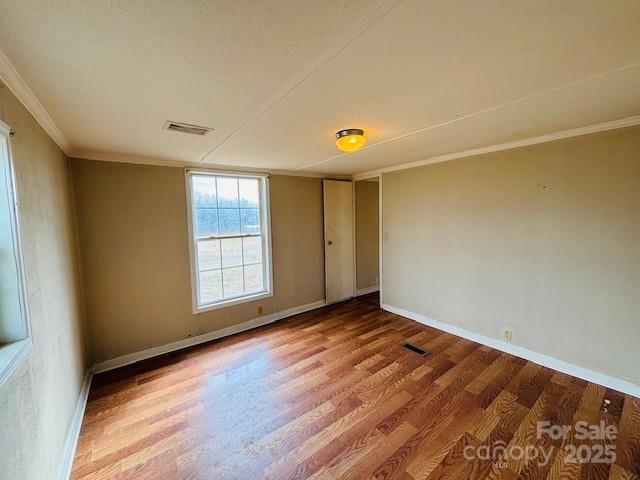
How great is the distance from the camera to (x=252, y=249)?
3.71 meters

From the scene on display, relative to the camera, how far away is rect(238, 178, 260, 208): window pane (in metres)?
3.59

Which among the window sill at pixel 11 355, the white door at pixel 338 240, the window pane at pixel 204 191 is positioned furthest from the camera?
the white door at pixel 338 240

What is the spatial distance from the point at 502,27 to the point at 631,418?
271 centimetres

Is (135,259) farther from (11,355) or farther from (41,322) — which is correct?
(11,355)

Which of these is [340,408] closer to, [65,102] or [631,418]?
[631,418]

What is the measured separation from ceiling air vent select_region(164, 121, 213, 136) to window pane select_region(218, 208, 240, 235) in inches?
57.4

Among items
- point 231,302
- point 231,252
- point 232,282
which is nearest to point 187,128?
point 231,252

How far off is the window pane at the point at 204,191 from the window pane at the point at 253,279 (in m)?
0.98

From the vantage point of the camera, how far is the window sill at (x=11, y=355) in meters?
1.01

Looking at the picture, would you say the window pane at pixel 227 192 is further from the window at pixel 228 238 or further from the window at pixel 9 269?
the window at pixel 9 269

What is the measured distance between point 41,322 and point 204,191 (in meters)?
2.10

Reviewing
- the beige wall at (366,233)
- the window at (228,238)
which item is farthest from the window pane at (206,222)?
the beige wall at (366,233)

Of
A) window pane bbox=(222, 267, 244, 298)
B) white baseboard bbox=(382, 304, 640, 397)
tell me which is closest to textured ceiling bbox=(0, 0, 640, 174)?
window pane bbox=(222, 267, 244, 298)

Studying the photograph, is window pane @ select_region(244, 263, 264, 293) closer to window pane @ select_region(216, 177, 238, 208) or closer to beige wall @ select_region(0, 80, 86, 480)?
window pane @ select_region(216, 177, 238, 208)
